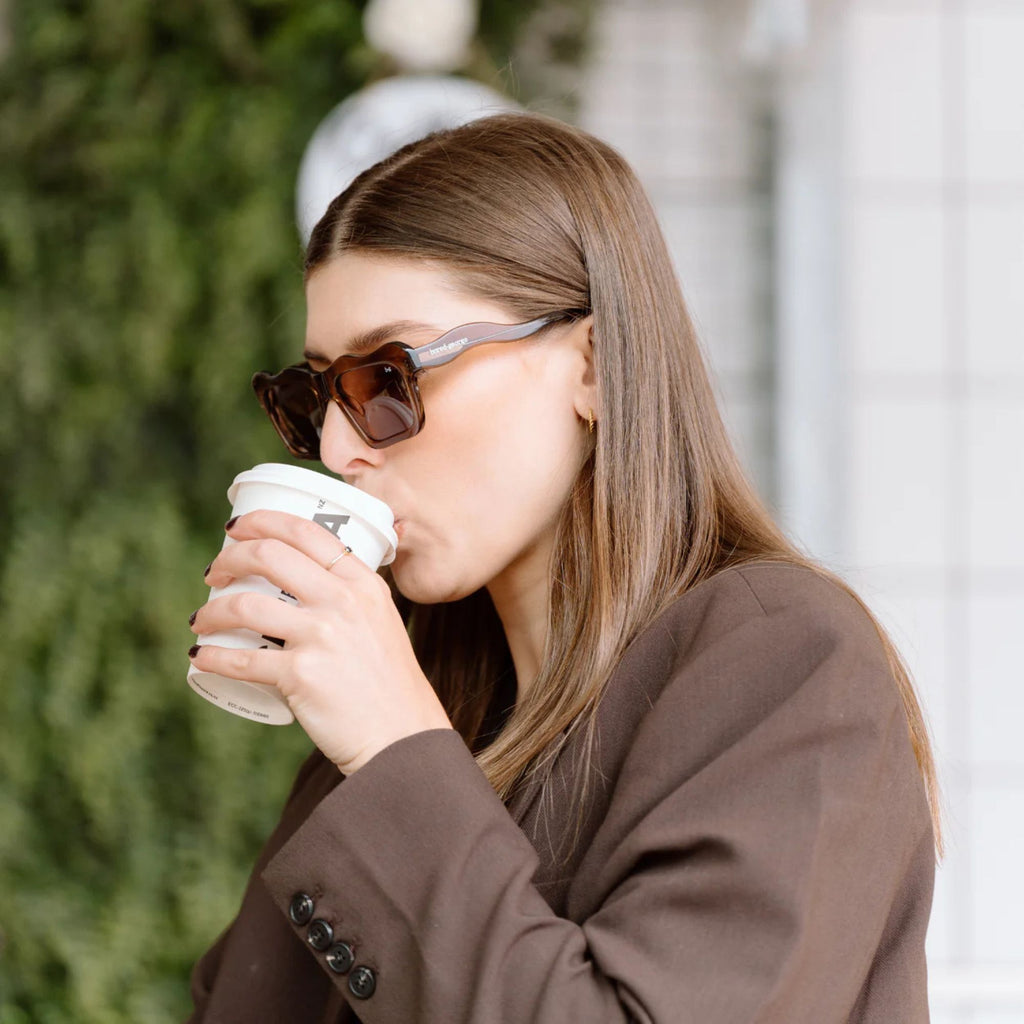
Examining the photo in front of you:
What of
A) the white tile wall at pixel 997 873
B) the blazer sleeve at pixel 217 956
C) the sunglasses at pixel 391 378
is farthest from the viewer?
the white tile wall at pixel 997 873

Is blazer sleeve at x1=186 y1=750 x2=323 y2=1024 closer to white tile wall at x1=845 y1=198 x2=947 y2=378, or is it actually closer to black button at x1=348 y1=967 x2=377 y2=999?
black button at x1=348 y1=967 x2=377 y2=999

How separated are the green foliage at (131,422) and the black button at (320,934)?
6.23 feet

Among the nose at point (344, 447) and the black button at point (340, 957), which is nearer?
the black button at point (340, 957)

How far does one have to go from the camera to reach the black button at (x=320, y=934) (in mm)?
749

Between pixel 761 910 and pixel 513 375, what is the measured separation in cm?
48

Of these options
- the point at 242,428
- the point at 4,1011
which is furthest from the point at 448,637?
the point at 4,1011

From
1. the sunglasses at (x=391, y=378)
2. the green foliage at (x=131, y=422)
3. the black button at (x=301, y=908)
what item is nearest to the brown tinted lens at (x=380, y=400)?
the sunglasses at (x=391, y=378)

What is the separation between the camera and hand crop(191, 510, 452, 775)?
30.6 inches

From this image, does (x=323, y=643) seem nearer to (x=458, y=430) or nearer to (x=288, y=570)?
(x=288, y=570)

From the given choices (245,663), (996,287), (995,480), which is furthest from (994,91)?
(245,663)

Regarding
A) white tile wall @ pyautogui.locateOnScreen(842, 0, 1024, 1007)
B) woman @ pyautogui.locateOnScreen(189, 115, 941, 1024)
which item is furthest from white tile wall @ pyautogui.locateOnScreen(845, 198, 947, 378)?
woman @ pyautogui.locateOnScreen(189, 115, 941, 1024)

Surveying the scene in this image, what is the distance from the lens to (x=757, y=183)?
9.62 ft

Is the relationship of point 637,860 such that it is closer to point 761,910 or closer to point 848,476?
point 761,910

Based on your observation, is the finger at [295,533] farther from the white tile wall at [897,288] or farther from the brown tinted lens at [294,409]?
the white tile wall at [897,288]
